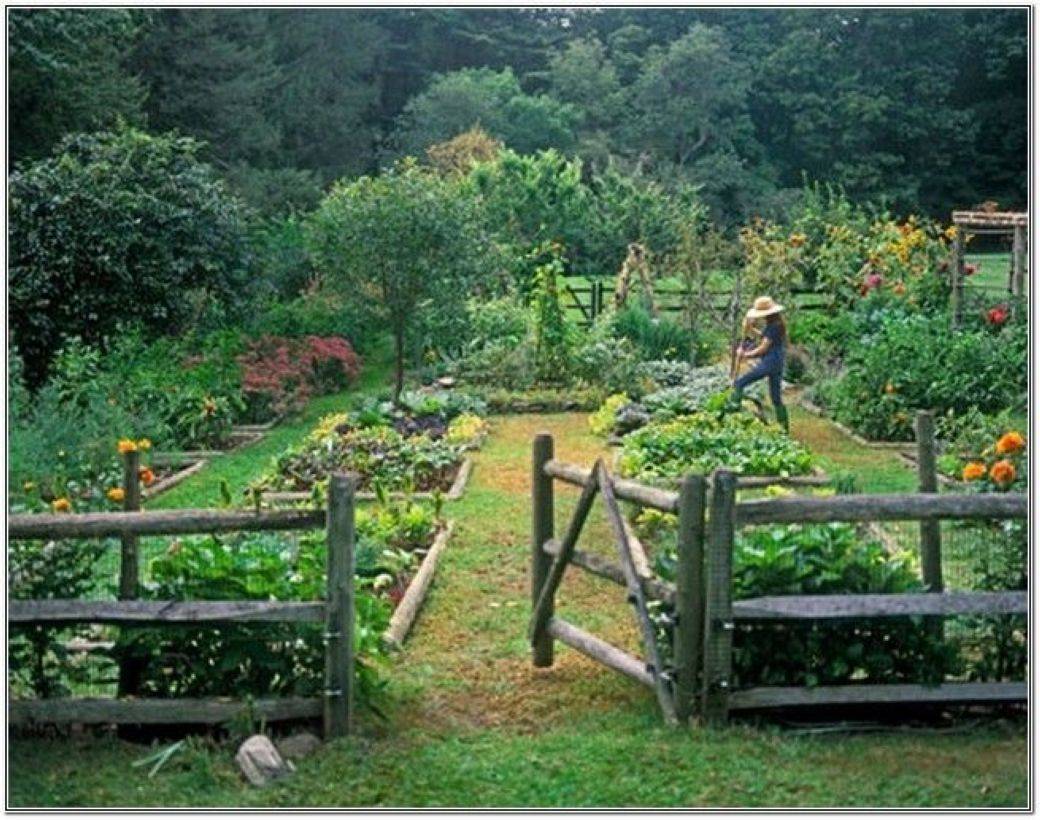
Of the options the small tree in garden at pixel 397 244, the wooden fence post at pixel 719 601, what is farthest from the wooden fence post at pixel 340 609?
the small tree in garden at pixel 397 244

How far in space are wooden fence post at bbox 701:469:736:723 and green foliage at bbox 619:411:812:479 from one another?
5553 millimetres

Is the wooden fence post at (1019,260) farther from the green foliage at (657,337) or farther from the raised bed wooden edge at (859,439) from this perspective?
the green foliage at (657,337)

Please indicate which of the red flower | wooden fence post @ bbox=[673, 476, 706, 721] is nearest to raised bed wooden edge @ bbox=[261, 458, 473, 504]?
wooden fence post @ bbox=[673, 476, 706, 721]

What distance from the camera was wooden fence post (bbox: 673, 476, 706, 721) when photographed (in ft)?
20.8

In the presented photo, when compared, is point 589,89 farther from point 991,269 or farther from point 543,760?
point 543,760

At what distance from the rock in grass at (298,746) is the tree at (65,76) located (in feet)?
53.4

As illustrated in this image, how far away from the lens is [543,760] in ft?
19.6

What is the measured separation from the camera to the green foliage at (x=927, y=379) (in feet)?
51.7

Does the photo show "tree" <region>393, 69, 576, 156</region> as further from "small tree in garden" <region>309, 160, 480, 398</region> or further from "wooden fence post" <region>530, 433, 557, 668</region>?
"wooden fence post" <region>530, 433, 557, 668</region>

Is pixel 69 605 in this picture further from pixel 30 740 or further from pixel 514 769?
pixel 514 769

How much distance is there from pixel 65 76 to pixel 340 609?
23.1 metres

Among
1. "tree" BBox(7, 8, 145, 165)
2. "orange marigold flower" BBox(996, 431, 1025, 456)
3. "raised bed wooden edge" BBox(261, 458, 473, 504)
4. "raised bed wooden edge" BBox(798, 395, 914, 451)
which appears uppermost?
"tree" BBox(7, 8, 145, 165)

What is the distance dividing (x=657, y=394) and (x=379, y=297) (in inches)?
146

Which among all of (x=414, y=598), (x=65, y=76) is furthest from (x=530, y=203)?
(x=414, y=598)
